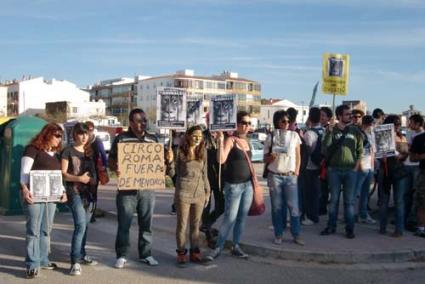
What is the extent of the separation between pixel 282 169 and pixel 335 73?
4472 mm

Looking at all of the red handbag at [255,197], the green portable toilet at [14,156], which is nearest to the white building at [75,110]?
the green portable toilet at [14,156]

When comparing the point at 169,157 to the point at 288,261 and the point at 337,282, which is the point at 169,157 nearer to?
the point at 288,261

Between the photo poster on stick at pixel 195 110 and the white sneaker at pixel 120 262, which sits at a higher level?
the photo poster on stick at pixel 195 110

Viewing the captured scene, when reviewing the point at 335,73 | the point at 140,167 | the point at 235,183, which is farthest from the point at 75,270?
the point at 335,73

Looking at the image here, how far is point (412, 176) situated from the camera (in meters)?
8.88

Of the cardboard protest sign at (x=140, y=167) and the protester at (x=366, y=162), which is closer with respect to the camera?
the cardboard protest sign at (x=140, y=167)

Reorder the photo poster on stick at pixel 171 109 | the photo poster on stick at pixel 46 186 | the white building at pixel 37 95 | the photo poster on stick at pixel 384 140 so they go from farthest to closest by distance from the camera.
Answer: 1. the white building at pixel 37 95
2. the photo poster on stick at pixel 384 140
3. the photo poster on stick at pixel 171 109
4. the photo poster on stick at pixel 46 186

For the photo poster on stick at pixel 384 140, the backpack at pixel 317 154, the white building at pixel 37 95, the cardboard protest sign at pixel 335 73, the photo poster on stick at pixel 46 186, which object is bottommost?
the photo poster on stick at pixel 46 186

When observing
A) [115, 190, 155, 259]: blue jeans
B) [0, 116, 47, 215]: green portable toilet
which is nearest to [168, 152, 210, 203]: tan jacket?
[115, 190, 155, 259]: blue jeans

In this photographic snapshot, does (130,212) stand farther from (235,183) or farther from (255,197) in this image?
(255,197)

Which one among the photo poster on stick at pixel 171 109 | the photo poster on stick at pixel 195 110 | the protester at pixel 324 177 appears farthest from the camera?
the protester at pixel 324 177

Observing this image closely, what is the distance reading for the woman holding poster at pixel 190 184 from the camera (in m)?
6.98

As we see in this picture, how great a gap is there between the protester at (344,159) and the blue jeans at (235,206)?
1687 mm

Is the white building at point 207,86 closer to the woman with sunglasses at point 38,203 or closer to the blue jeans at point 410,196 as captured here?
the blue jeans at point 410,196
